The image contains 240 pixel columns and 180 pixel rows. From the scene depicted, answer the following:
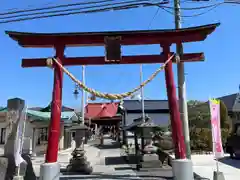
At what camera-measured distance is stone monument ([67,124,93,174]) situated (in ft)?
37.4

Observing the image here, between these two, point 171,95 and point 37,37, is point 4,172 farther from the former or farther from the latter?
point 171,95

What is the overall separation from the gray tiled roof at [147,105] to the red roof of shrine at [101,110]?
5256 mm

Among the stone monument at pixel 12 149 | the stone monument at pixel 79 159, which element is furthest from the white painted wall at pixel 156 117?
the stone monument at pixel 12 149

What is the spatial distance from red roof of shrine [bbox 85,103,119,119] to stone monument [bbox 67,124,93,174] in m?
23.4

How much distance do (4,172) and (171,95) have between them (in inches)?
238

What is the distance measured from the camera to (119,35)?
364 inches

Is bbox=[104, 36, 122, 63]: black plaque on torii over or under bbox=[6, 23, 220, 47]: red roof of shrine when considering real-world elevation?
under

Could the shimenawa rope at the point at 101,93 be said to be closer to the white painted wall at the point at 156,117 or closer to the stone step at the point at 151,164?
the stone step at the point at 151,164

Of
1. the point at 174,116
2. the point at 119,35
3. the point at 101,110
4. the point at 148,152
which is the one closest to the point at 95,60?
the point at 119,35

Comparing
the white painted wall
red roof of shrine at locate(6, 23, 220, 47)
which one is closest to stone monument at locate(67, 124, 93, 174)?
red roof of shrine at locate(6, 23, 220, 47)

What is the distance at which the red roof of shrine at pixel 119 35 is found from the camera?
906 centimetres

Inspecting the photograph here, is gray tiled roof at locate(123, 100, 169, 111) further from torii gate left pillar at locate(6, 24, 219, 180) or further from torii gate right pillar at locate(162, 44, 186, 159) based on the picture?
torii gate right pillar at locate(162, 44, 186, 159)

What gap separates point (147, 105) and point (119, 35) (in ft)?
81.4

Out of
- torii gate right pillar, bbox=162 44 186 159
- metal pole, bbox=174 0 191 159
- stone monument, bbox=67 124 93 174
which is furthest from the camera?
stone monument, bbox=67 124 93 174
